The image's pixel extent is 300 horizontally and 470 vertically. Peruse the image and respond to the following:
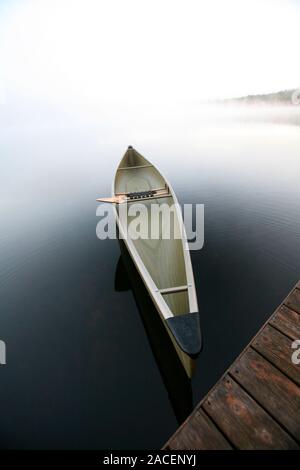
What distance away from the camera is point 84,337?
631 centimetres

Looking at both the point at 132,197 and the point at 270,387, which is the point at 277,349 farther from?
the point at 132,197

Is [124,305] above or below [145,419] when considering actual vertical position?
above

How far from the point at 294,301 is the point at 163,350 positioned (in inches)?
133

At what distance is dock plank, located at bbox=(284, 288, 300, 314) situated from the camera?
15.7ft

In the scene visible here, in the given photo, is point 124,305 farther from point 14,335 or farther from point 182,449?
point 182,449

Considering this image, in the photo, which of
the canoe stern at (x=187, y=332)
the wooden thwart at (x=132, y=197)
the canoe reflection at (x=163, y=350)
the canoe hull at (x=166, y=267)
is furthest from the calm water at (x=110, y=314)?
the wooden thwart at (x=132, y=197)

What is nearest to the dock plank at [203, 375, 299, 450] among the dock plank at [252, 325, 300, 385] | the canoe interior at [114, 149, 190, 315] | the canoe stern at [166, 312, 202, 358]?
the canoe stern at [166, 312, 202, 358]

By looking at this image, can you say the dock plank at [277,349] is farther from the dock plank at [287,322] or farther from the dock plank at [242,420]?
the dock plank at [242,420]

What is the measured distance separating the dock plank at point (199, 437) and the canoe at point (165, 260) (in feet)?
3.01

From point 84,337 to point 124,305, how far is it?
4.97 feet

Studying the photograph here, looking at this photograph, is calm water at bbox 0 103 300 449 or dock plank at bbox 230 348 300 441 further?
calm water at bbox 0 103 300 449

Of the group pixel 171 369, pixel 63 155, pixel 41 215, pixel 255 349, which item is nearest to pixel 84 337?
pixel 171 369

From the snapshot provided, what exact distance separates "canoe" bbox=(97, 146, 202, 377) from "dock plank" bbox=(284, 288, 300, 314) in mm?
2102

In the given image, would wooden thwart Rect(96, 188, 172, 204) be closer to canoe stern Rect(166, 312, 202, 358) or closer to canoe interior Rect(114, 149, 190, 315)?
canoe interior Rect(114, 149, 190, 315)
